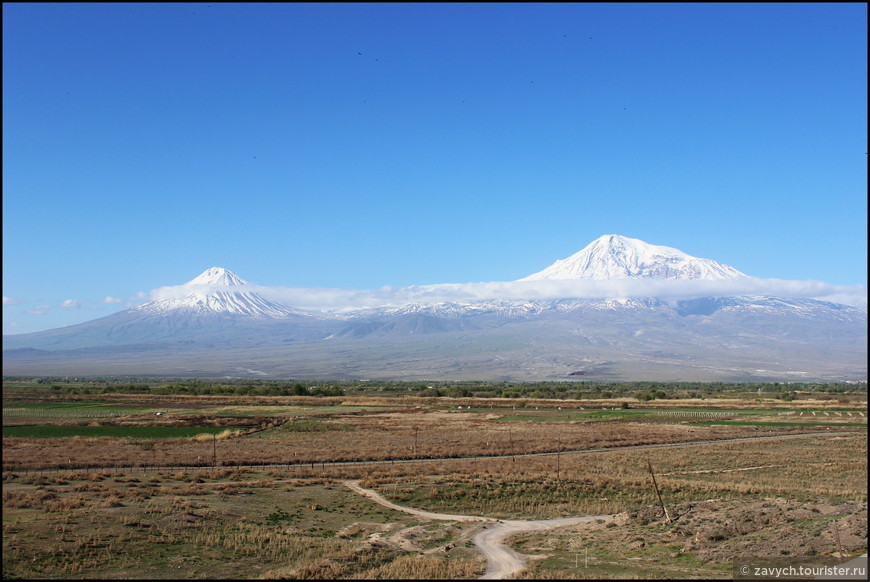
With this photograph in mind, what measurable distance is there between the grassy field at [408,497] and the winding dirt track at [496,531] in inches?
21.4

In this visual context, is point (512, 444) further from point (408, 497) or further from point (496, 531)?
point (496, 531)

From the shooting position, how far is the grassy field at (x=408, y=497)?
19.7 metres

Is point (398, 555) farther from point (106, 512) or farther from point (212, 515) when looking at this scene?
point (106, 512)

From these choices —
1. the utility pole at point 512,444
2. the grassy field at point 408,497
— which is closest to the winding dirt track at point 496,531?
the grassy field at point 408,497

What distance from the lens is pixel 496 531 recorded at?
81.8 feet

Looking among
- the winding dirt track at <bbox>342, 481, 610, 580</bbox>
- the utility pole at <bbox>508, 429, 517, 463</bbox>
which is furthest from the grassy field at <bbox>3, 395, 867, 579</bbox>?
the winding dirt track at <bbox>342, 481, 610, 580</bbox>

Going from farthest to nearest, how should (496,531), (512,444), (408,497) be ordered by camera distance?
(512,444) → (408,497) → (496,531)

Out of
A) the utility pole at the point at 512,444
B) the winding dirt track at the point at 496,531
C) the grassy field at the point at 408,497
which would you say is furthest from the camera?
the utility pole at the point at 512,444

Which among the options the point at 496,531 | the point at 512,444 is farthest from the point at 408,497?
the point at 512,444

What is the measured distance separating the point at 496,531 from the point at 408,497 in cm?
720

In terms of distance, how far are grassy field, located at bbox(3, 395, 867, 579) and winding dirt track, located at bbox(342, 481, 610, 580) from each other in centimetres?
54

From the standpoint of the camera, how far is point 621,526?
24453mm

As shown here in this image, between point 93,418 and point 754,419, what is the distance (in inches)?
2776

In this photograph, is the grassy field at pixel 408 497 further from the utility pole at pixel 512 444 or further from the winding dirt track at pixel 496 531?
the winding dirt track at pixel 496 531
